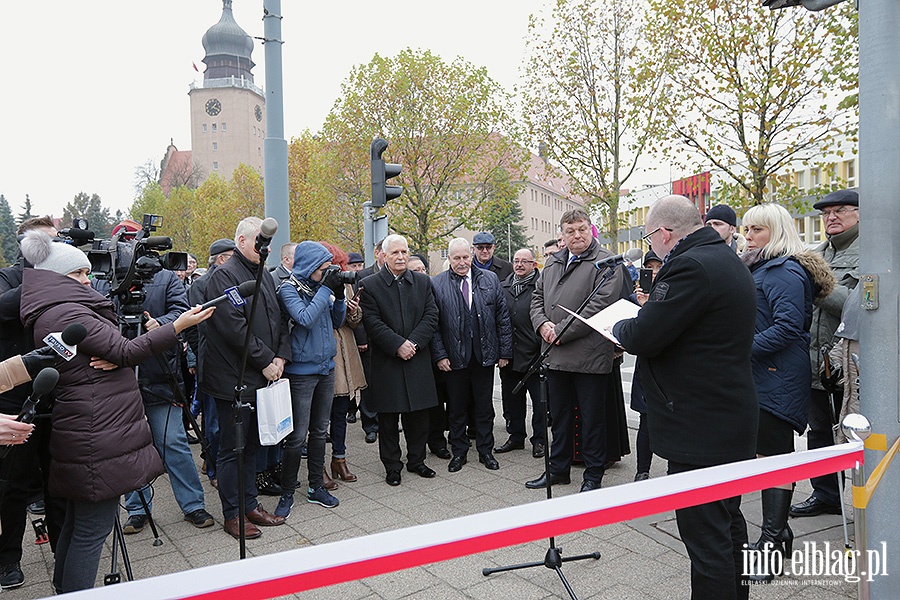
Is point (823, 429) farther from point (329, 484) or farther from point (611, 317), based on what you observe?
point (329, 484)

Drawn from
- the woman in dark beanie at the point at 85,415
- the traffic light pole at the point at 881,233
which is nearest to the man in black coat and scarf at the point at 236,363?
the woman in dark beanie at the point at 85,415

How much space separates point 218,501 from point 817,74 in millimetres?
14293

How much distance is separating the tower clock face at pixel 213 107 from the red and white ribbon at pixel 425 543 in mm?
94196

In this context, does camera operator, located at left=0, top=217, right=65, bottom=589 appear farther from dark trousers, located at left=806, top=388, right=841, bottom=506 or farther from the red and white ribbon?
dark trousers, located at left=806, top=388, right=841, bottom=506

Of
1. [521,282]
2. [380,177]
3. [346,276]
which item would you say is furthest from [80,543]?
[380,177]

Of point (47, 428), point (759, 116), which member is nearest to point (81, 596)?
point (47, 428)

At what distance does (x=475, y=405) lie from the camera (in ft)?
22.8

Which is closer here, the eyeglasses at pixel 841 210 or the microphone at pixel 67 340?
the microphone at pixel 67 340

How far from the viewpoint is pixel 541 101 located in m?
21.4

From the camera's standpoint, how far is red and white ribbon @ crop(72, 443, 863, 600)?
71.7 inches

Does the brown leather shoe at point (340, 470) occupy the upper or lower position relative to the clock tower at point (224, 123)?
lower

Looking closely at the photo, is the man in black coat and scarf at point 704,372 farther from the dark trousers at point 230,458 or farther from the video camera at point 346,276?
the dark trousers at point 230,458

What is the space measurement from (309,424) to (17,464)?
2168 millimetres

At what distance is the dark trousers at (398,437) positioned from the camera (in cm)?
627
